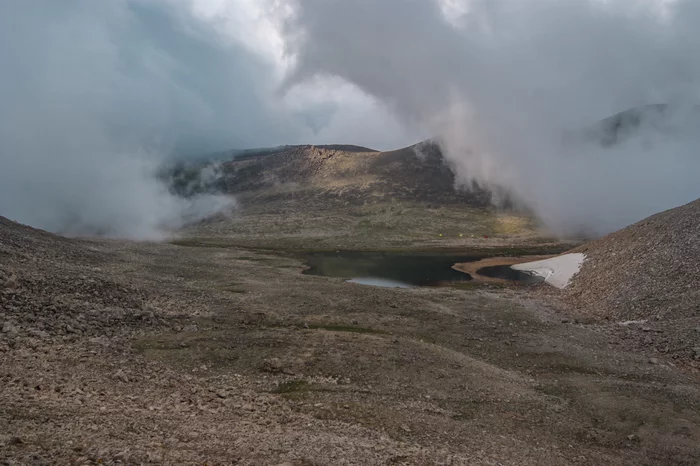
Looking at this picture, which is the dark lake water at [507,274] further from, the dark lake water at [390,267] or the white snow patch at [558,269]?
the dark lake water at [390,267]

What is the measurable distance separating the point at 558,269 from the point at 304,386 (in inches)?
2063

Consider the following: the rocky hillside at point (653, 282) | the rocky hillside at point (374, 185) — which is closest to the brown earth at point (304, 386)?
the rocky hillside at point (653, 282)

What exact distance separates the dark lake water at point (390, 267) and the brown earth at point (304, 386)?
1226 inches

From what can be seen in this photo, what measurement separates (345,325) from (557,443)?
1596 centimetres

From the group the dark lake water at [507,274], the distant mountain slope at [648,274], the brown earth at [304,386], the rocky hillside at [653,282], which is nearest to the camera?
the brown earth at [304,386]

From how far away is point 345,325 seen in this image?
94.0 ft

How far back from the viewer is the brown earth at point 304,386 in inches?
424

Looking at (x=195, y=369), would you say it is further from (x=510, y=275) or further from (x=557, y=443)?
(x=510, y=275)

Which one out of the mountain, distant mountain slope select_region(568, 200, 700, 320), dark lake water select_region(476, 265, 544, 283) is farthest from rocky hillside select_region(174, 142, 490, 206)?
distant mountain slope select_region(568, 200, 700, 320)

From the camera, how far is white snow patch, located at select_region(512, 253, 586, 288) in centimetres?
5375

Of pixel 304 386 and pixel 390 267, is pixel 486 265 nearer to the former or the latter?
pixel 390 267

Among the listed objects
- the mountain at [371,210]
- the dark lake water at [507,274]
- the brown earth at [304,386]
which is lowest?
the brown earth at [304,386]

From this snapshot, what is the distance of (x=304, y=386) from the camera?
57.2 ft

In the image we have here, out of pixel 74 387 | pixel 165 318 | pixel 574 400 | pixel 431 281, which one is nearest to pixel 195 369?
pixel 74 387
